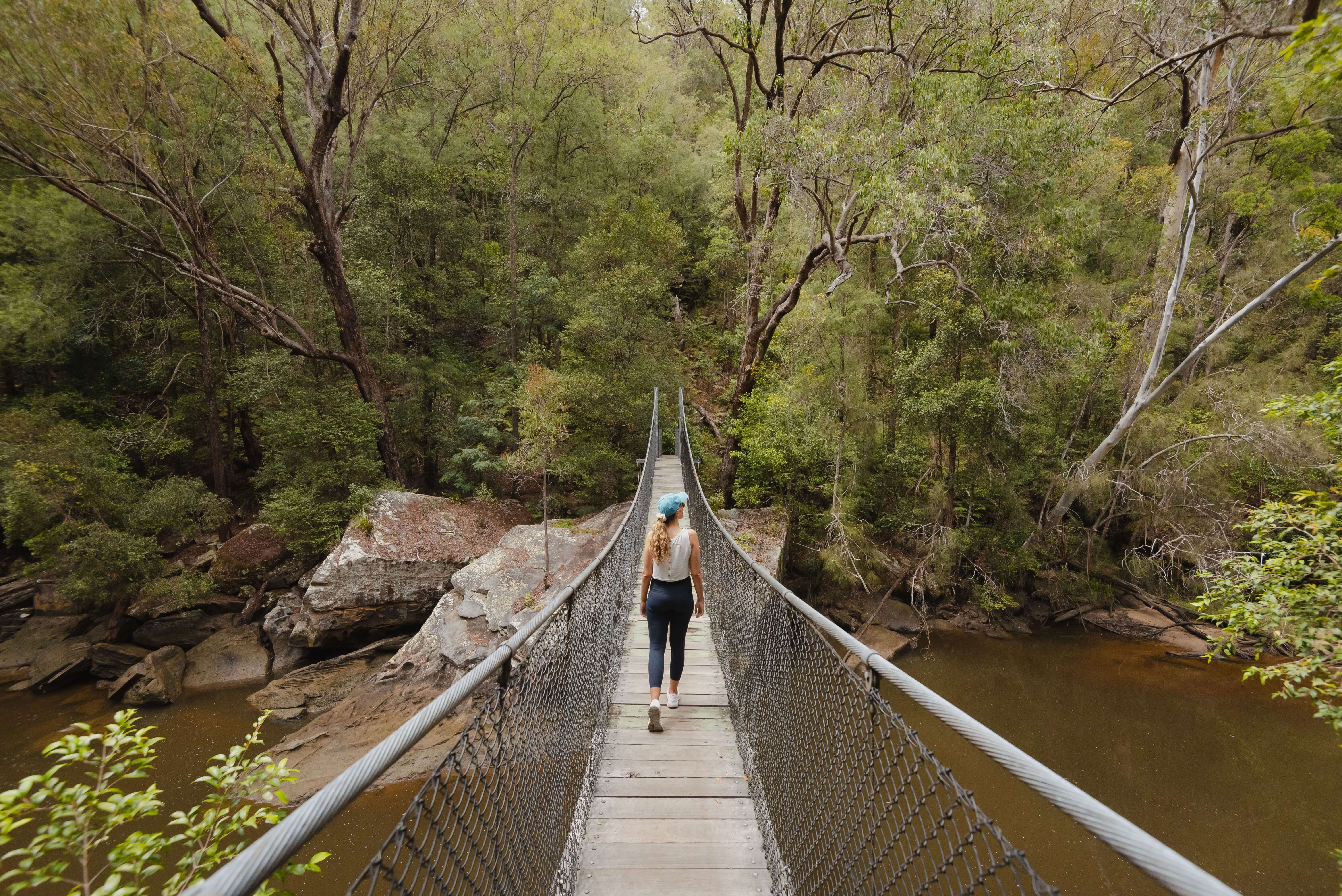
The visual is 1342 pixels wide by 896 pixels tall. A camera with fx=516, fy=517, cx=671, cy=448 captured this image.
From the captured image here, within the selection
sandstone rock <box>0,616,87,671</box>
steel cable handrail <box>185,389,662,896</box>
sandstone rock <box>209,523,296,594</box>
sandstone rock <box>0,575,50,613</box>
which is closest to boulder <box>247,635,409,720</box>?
sandstone rock <box>209,523,296,594</box>

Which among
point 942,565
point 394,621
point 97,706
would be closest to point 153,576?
point 97,706

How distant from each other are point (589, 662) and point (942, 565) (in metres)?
6.81

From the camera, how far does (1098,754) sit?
555 centimetres

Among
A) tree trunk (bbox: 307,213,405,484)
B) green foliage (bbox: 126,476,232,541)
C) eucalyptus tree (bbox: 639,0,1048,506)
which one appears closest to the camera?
eucalyptus tree (bbox: 639,0,1048,506)

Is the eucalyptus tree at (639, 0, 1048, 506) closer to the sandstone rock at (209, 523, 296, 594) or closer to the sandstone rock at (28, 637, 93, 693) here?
the sandstone rock at (209, 523, 296, 594)

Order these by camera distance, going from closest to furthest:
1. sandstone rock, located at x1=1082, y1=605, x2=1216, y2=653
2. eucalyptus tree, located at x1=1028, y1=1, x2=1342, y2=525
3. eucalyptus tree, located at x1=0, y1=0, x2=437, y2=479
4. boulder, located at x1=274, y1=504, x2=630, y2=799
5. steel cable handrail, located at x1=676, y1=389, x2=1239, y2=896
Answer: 1. steel cable handrail, located at x1=676, y1=389, x2=1239, y2=896
2. eucalyptus tree, located at x1=1028, y1=1, x2=1342, y2=525
3. boulder, located at x1=274, y1=504, x2=630, y2=799
4. eucalyptus tree, located at x1=0, y1=0, x2=437, y2=479
5. sandstone rock, located at x1=1082, y1=605, x2=1216, y2=653

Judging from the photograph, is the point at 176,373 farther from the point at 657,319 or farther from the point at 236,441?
the point at 657,319

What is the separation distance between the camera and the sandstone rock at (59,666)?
6.95 m

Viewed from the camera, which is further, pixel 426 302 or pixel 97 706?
pixel 426 302

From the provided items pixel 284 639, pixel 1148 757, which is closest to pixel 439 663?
pixel 284 639

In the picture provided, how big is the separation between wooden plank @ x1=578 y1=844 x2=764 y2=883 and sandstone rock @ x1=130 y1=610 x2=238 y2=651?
9202mm

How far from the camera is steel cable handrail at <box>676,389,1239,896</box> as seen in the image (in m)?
0.57

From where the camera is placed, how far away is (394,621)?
7953 millimetres

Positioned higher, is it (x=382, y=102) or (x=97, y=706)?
(x=382, y=102)
